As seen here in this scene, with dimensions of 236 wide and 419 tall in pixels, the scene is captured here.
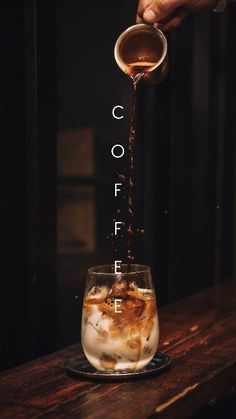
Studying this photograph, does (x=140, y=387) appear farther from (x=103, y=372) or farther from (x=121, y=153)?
(x=121, y=153)

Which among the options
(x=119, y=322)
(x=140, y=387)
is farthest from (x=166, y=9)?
(x=140, y=387)

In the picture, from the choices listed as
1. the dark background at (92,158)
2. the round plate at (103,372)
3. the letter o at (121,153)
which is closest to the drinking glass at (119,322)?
the round plate at (103,372)

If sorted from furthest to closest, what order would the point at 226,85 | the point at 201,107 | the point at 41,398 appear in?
the point at 226,85 → the point at 201,107 → the point at 41,398

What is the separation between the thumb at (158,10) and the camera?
203cm

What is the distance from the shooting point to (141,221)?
9.43 feet

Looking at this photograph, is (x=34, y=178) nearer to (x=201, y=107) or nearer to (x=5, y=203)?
(x=5, y=203)

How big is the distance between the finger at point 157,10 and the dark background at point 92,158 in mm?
291

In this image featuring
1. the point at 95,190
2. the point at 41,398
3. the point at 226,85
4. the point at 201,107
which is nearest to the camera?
the point at 41,398

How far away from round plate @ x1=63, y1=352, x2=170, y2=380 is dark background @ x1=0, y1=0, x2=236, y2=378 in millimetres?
473

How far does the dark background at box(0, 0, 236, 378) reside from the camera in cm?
202

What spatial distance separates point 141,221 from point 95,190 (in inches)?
16.6

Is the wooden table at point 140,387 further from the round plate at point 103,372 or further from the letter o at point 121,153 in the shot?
the letter o at point 121,153

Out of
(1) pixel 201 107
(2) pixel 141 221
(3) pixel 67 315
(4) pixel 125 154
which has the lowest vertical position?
(3) pixel 67 315

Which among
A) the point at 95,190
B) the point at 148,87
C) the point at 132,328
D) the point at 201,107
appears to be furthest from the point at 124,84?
the point at 132,328
